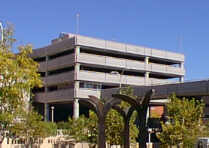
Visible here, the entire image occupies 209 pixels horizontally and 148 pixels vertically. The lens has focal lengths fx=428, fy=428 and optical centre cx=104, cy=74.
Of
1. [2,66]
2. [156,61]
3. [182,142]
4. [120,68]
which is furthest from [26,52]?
[156,61]

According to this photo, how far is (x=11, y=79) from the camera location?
2272cm

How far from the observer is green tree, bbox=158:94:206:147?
109 feet

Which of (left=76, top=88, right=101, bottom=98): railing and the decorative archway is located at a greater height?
(left=76, top=88, right=101, bottom=98): railing

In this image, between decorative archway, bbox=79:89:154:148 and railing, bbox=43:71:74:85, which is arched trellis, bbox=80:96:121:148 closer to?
decorative archway, bbox=79:89:154:148

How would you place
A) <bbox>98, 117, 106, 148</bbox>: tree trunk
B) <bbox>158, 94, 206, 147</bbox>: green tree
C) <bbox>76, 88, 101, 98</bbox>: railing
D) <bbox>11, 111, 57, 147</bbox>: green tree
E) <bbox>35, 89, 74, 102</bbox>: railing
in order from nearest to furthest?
<bbox>98, 117, 106, 148</bbox>: tree trunk
<bbox>158, 94, 206, 147</bbox>: green tree
<bbox>11, 111, 57, 147</bbox>: green tree
<bbox>76, 88, 101, 98</bbox>: railing
<bbox>35, 89, 74, 102</bbox>: railing

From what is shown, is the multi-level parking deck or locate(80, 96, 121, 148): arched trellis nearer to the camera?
locate(80, 96, 121, 148): arched trellis

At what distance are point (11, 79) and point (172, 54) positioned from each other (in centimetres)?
6465

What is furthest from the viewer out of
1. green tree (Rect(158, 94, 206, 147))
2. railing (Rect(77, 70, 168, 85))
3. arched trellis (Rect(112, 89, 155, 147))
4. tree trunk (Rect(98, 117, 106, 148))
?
railing (Rect(77, 70, 168, 85))

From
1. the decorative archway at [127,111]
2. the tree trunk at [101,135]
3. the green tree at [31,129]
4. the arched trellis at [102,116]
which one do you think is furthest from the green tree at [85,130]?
the tree trunk at [101,135]

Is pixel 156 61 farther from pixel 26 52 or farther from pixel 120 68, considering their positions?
pixel 26 52

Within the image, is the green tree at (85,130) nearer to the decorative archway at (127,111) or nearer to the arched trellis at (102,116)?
the decorative archway at (127,111)

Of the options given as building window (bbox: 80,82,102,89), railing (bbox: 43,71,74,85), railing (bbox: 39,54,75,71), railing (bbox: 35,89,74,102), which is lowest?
railing (bbox: 35,89,74,102)

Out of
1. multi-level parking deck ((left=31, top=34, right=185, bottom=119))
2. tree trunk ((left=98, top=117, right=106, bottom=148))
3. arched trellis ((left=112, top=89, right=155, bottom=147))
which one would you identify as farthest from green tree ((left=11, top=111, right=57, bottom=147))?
multi-level parking deck ((left=31, top=34, right=185, bottom=119))

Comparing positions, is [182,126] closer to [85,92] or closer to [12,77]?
[12,77]
